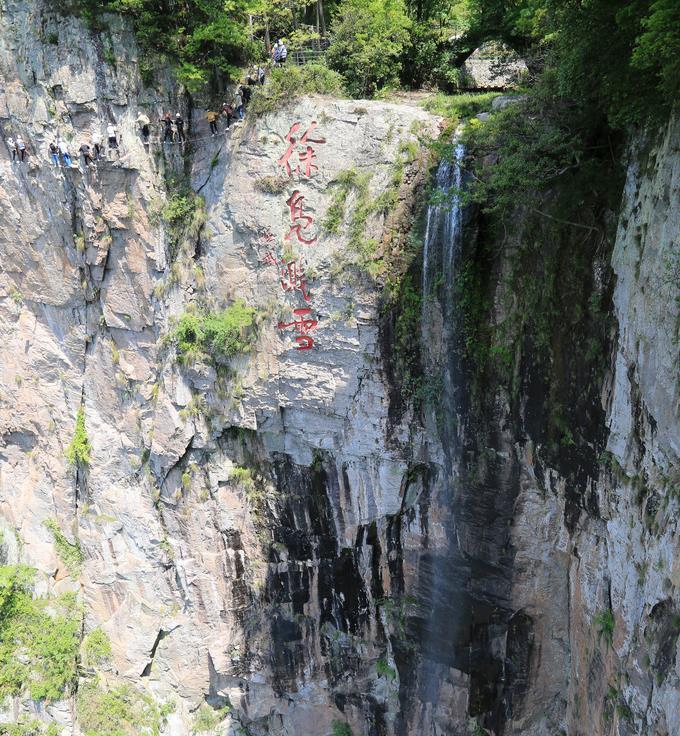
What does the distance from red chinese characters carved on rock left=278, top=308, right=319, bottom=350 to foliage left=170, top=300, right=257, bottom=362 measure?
2.97 feet

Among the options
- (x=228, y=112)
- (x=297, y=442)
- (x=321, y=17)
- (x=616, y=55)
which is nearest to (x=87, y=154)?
(x=228, y=112)

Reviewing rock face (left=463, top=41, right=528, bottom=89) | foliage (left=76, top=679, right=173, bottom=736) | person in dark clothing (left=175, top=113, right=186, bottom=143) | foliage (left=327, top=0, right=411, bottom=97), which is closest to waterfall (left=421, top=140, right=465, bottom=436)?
Answer: foliage (left=327, top=0, right=411, bottom=97)

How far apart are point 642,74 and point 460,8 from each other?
8.11 meters

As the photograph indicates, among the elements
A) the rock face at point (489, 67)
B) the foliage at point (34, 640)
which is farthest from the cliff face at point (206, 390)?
the rock face at point (489, 67)

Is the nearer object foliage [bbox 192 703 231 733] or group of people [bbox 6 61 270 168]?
group of people [bbox 6 61 270 168]

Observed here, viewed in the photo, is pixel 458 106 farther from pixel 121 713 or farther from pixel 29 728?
pixel 29 728

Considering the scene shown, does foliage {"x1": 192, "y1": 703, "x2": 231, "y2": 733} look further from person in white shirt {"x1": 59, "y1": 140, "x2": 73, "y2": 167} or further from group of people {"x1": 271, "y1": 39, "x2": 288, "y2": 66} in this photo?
group of people {"x1": 271, "y1": 39, "x2": 288, "y2": 66}

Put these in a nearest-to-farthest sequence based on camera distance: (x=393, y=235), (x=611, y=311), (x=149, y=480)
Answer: (x=611, y=311) → (x=393, y=235) → (x=149, y=480)

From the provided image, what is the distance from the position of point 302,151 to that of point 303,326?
3.03 m

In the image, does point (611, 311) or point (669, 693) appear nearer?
point (669, 693)

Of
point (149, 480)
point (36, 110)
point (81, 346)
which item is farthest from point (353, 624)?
point (36, 110)

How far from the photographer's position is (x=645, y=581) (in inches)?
318

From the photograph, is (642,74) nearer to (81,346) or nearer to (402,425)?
(402,425)

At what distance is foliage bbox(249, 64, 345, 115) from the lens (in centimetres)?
1182
